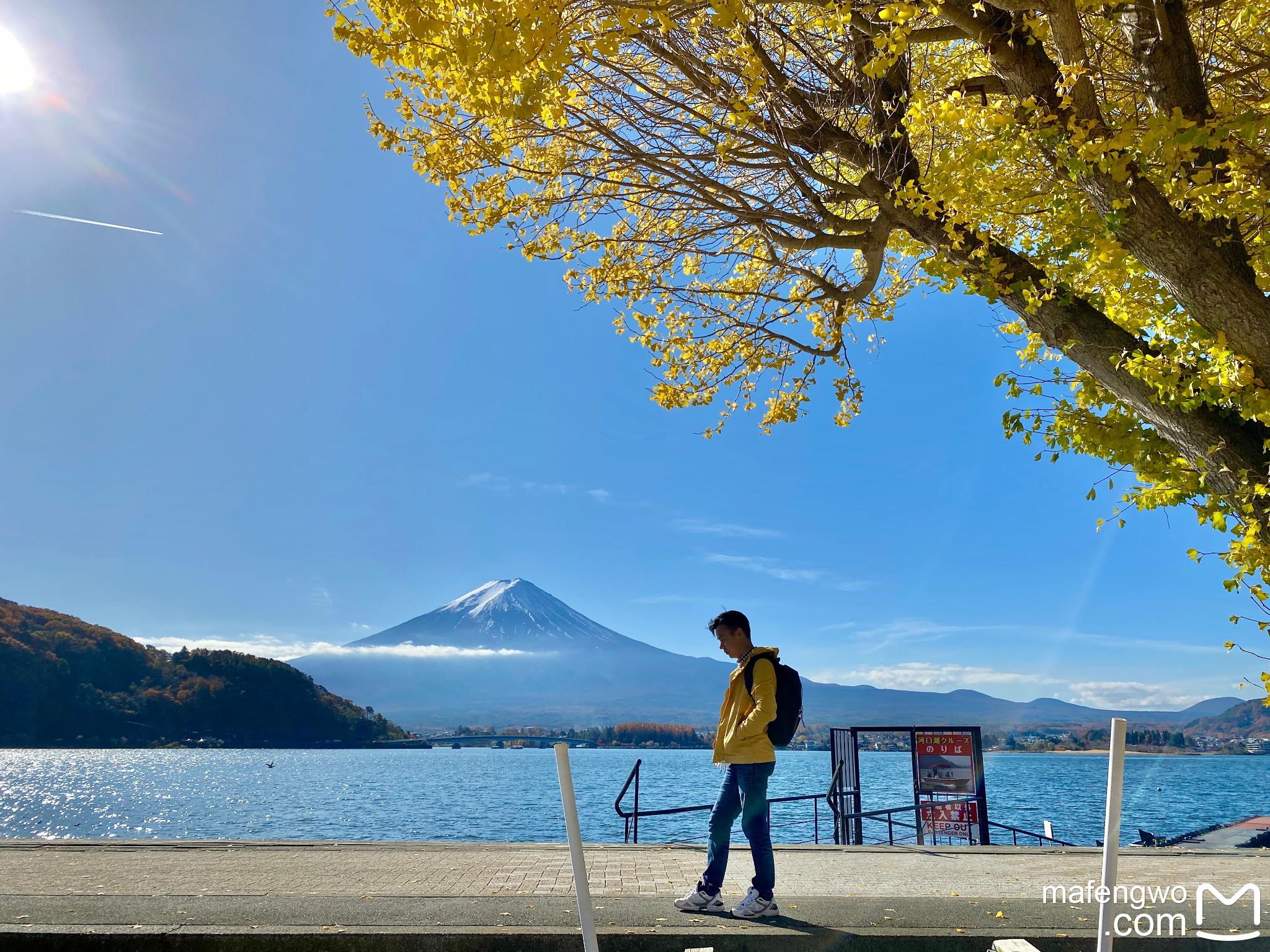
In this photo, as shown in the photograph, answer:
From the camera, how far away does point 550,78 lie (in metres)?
5.00

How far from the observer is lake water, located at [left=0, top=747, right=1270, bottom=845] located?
142ft

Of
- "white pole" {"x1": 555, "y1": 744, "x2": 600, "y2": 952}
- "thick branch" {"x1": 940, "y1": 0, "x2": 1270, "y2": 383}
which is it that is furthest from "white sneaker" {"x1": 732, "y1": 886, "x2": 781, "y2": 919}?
"thick branch" {"x1": 940, "y1": 0, "x2": 1270, "y2": 383}

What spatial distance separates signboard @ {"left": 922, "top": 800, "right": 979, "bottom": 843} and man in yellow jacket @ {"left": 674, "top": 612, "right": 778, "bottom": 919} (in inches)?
224

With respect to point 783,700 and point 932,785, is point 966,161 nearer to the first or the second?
point 783,700

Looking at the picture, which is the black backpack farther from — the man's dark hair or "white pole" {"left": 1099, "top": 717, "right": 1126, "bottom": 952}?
"white pole" {"left": 1099, "top": 717, "right": 1126, "bottom": 952}

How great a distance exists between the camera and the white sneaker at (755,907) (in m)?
5.11

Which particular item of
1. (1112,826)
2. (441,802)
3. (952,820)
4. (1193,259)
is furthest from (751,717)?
(441,802)

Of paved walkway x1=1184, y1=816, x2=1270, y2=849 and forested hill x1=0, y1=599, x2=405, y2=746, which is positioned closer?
paved walkway x1=1184, y1=816, x2=1270, y2=849

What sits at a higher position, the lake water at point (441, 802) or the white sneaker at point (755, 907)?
the white sneaker at point (755, 907)

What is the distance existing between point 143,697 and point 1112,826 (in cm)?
13432

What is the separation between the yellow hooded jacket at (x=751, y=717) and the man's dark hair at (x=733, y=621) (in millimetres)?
205

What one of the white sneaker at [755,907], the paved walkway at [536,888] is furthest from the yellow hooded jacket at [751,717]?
the paved walkway at [536,888]

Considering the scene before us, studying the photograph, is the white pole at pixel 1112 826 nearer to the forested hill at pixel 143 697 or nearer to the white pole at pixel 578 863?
the white pole at pixel 578 863

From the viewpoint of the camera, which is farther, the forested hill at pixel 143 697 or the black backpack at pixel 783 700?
the forested hill at pixel 143 697
